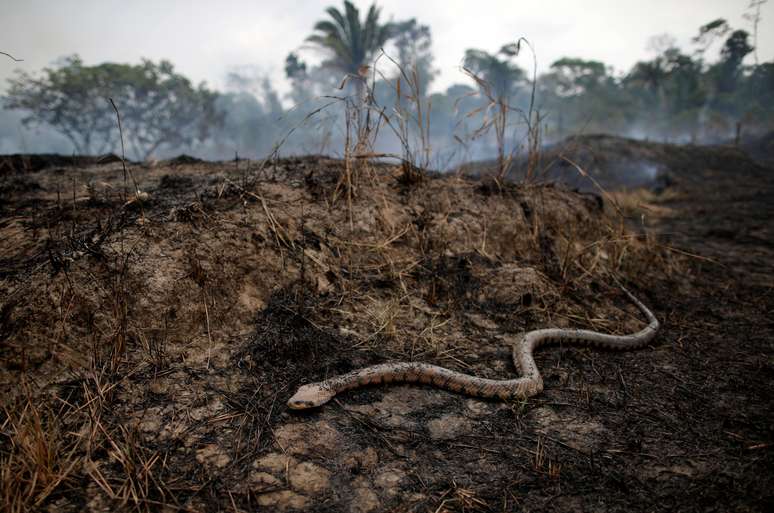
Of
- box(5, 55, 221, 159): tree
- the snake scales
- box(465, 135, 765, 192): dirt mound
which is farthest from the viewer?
box(5, 55, 221, 159): tree

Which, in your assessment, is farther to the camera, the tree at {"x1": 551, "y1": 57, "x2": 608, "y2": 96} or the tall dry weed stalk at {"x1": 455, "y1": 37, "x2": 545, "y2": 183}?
the tree at {"x1": 551, "y1": 57, "x2": 608, "y2": 96}

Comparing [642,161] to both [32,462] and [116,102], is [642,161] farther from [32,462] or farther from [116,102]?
[116,102]

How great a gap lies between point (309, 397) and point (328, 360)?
0.48 metres

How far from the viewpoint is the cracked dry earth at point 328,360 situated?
1.82 m

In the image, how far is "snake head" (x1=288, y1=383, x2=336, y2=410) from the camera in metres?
2.29

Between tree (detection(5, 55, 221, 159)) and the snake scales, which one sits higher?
tree (detection(5, 55, 221, 159))

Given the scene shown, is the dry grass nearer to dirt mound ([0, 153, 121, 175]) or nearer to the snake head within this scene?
the snake head

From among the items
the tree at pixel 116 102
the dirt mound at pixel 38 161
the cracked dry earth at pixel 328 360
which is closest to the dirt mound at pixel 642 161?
the cracked dry earth at pixel 328 360

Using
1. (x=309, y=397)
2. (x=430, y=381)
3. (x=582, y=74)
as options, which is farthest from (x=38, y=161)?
(x=582, y=74)

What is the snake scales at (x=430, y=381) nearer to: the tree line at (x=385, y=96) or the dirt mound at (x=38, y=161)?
the dirt mound at (x=38, y=161)

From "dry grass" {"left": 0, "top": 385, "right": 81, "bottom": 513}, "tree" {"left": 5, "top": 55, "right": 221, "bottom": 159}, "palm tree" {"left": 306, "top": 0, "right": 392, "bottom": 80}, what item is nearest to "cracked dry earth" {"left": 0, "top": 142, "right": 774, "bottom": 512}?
"dry grass" {"left": 0, "top": 385, "right": 81, "bottom": 513}

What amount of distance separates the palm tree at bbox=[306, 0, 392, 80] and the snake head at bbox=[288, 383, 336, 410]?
3597cm

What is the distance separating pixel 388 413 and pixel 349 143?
2828 mm

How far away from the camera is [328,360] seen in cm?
281
